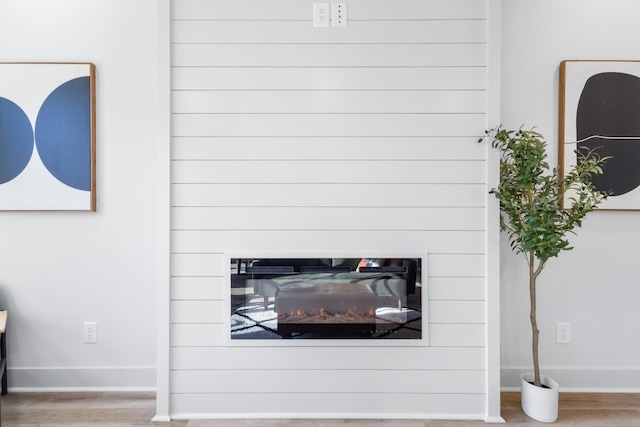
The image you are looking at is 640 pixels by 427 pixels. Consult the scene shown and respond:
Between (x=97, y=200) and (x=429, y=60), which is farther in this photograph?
(x=97, y=200)

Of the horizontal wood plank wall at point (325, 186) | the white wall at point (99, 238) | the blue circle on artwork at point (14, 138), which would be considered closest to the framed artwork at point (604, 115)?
the horizontal wood plank wall at point (325, 186)

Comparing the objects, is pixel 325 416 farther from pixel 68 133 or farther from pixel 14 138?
pixel 14 138

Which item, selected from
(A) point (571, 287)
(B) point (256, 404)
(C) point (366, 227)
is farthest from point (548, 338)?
(B) point (256, 404)

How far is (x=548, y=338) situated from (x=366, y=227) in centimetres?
135

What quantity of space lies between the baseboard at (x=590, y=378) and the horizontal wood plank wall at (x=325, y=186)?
46 centimetres

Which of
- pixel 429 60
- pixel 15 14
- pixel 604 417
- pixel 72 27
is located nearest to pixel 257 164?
pixel 429 60

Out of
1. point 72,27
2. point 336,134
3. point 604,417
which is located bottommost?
point 604,417

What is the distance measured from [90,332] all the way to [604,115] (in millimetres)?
3263

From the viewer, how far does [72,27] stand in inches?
92.0

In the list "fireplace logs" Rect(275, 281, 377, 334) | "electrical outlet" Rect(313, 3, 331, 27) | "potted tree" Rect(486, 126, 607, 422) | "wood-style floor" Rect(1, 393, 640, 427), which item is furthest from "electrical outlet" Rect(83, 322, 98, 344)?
"potted tree" Rect(486, 126, 607, 422)

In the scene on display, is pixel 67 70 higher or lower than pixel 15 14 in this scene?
lower

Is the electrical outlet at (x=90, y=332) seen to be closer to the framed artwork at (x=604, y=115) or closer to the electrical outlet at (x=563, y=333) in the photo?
Answer: the electrical outlet at (x=563, y=333)

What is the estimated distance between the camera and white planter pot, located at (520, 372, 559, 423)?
2029 millimetres

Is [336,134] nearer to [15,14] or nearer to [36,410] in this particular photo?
[15,14]
